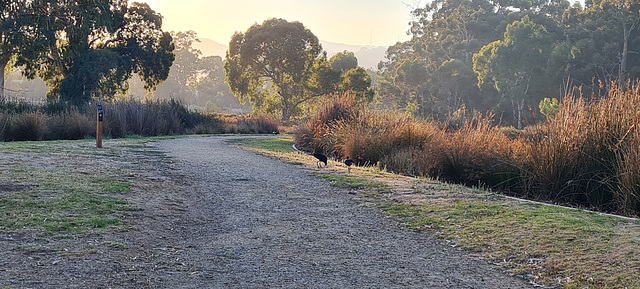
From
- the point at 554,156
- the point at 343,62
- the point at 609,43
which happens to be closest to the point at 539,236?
the point at 554,156

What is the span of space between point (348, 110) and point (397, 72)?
5356cm

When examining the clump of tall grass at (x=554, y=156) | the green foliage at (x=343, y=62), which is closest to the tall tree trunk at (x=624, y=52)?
the green foliage at (x=343, y=62)

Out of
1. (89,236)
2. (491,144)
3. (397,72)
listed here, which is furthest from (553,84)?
(89,236)

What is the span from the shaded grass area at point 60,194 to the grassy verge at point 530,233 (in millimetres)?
3477

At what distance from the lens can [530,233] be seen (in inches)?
245

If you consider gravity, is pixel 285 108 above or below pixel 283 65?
below

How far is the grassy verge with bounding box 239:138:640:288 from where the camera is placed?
16.4 feet

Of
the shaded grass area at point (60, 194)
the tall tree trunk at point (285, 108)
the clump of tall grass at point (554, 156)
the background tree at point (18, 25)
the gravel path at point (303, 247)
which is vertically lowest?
the gravel path at point (303, 247)

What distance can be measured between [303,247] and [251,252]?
525 mm

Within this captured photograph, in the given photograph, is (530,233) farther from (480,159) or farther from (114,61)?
(114,61)

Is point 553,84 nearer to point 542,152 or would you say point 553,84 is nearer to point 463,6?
point 463,6

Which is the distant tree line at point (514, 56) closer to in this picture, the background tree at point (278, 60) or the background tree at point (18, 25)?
the background tree at point (278, 60)

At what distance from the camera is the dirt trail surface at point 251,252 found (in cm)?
470

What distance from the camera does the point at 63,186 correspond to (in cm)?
809
